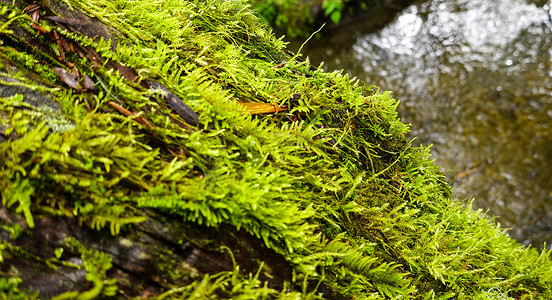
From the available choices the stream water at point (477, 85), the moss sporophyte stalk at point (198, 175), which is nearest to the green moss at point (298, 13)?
the stream water at point (477, 85)

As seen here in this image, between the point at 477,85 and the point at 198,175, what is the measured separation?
6772 mm

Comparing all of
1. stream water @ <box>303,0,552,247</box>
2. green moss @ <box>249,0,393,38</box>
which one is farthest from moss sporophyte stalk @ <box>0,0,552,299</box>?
green moss @ <box>249,0,393,38</box>

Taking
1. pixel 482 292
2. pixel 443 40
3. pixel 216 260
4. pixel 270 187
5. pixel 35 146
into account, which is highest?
pixel 443 40

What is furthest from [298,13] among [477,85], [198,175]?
[198,175]

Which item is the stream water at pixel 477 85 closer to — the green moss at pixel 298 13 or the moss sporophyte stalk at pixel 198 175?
the green moss at pixel 298 13

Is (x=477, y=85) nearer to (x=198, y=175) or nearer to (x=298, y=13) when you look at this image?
(x=298, y=13)

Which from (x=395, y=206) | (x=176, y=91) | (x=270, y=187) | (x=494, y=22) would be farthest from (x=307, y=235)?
(x=494, y=22)

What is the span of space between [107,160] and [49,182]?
17 centimetres

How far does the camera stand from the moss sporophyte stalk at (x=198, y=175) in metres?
0.99

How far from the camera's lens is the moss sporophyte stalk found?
990 mm

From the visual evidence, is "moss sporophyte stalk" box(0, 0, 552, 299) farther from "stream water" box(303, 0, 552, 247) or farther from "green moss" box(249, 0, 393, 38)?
"green moss" box(249, 0, 393, 38)

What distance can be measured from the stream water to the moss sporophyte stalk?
3.56 meters

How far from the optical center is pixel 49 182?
0.99 m

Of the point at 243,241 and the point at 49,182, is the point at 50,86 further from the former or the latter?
the point at 243,241
